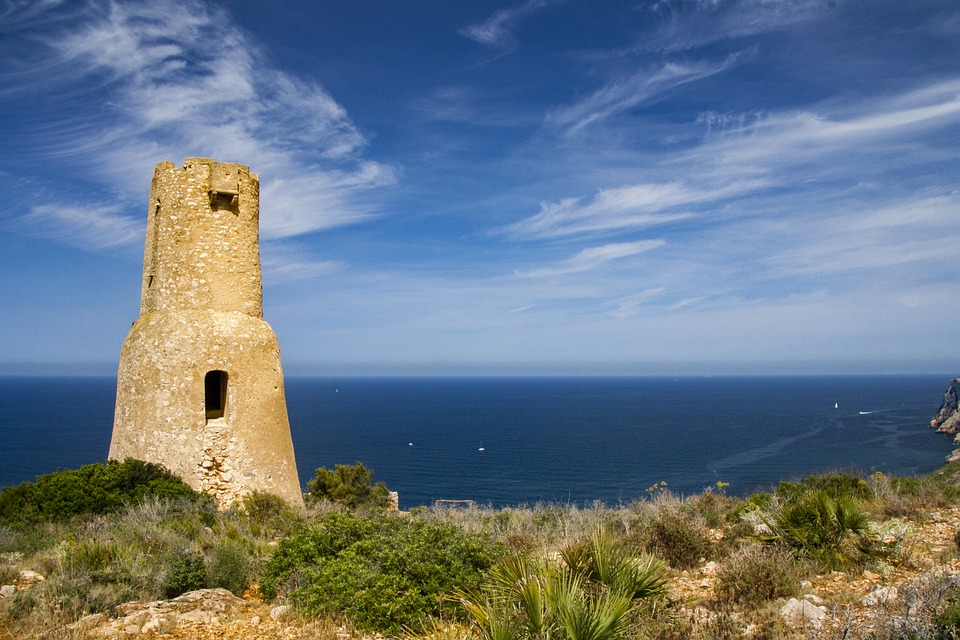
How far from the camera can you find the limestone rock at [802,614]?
484cm

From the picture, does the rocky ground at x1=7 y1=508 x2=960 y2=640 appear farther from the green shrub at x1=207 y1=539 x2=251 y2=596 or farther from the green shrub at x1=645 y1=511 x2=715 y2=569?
the green shrub at x1=645 y1=511 x2=715 y2=569

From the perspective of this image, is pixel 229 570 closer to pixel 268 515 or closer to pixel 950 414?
pixel 268 515

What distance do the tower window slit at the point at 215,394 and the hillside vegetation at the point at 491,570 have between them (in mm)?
2240

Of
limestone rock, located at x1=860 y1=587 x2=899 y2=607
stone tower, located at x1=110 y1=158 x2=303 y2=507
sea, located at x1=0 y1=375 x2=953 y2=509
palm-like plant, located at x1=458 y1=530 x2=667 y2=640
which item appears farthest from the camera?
sea, located at x1=0 y1=375 x2=953 y2=509

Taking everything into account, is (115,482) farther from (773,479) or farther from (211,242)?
(773,479)

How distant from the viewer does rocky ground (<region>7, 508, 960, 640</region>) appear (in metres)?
4.73

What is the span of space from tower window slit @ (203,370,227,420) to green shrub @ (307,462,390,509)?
3943mm

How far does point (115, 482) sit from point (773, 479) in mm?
55994

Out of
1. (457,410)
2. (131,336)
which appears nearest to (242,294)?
(131,336)

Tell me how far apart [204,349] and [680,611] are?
882cm

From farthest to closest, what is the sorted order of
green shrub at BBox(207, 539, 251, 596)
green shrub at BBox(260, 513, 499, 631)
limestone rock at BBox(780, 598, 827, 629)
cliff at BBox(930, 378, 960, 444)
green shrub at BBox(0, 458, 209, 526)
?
cliff at BBox(930, 378, 960, 444) → green shrub at BBox(0, 458, 209, 526) → green shrub at BBox(207, 539, 251, 596) → green shrub at BBox(260, 513, 499, 631) → limestone rock at BBox(780, 598, 827, 629)

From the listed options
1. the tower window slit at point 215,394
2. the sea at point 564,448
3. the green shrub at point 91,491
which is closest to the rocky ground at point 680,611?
the green shrub at point 91,491

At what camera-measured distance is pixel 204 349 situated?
1054 centimetres

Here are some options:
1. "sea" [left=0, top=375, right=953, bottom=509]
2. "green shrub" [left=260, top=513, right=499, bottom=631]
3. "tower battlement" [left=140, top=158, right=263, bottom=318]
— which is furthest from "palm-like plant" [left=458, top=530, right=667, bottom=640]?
"sea" [left=0, top=375, right=953, bottom=509]
